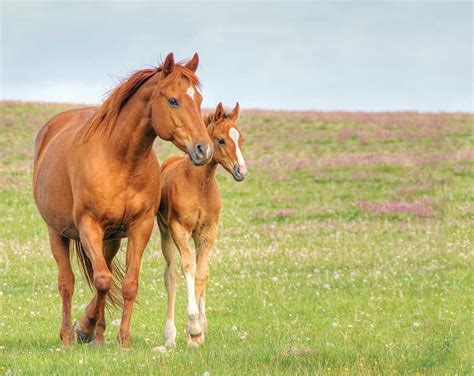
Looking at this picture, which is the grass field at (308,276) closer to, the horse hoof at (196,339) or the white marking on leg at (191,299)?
the horse hoof at (196,339)

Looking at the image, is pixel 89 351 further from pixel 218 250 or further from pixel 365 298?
pixel 218 250

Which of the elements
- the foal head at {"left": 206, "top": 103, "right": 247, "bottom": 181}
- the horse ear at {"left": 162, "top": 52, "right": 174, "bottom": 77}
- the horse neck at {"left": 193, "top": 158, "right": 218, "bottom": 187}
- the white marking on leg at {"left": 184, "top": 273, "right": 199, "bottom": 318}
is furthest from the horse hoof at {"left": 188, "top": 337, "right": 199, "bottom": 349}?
the horse ear at {"left": 162, "top": 52, "right": 174, "bottom": 77}

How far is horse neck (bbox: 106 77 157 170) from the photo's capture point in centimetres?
992

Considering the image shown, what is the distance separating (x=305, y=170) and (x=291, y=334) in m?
21.2

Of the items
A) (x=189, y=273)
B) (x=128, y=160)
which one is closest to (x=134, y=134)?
(x=128, y=160)

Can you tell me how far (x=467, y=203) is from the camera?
25.2 m

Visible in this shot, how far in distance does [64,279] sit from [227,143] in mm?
2768

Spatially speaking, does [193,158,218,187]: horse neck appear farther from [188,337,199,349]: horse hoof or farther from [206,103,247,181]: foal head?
[188,337,199,349]: horse hoof

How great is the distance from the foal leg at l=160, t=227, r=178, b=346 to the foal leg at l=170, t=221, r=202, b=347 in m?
0.27

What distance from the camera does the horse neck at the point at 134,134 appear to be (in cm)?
992

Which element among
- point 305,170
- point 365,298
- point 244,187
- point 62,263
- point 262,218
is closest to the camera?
point 62,263

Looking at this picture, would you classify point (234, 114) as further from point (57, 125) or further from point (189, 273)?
point (57, 125)

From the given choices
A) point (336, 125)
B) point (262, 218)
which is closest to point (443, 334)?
point (262, 218)

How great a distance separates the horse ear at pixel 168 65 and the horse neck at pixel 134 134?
14.1 inches
